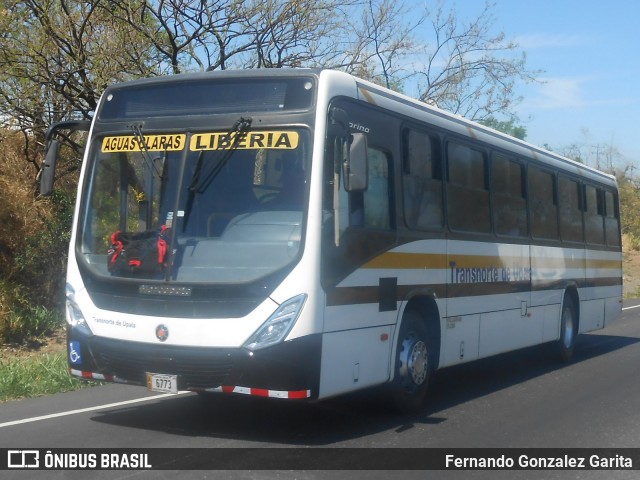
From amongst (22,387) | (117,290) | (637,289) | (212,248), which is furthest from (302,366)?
(637,289)

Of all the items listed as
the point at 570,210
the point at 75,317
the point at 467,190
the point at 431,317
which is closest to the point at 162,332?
the point at 75,317

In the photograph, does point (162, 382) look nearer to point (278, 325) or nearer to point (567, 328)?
point (278, 325)

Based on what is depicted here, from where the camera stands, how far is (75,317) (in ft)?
27.7

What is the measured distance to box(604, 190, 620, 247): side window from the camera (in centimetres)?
1725

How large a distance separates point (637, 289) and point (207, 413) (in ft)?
97.3

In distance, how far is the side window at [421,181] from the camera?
9.59 metres

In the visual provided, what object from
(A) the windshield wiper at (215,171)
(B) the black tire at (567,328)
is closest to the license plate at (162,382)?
(A) the windshield wiper at (215,171)

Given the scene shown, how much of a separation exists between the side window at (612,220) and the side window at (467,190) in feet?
21.3

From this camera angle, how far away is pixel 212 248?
7.96 meters

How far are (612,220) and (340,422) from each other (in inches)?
404

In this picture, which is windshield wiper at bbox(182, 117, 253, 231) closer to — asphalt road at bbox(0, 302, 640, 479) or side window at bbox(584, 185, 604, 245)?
asphalt road at bbox(0, 302, 640, 479)

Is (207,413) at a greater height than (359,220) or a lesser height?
lesser

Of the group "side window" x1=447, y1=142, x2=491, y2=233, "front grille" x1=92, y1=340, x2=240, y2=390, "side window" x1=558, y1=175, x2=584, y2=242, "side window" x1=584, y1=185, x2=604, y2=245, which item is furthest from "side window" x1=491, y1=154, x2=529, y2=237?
"front grille" x1=92, y1=340, x2=240, y2=390

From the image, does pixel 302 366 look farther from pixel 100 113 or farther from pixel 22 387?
pixel 22 387
